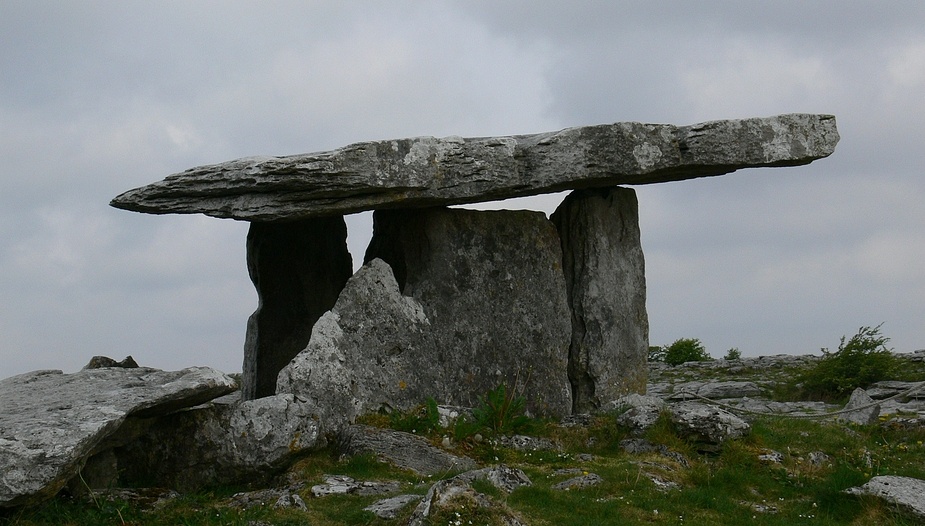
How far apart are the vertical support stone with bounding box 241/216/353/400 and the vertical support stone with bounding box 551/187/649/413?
3914 millimetres

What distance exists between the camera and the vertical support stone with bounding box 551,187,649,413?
628 inches

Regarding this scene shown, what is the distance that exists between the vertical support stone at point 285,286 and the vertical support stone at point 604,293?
391 cm

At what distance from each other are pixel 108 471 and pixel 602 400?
7.33 meters

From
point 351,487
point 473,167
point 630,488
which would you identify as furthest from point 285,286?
point 630,488

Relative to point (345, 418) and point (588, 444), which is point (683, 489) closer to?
point (588, 444)

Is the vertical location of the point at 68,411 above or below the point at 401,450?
above

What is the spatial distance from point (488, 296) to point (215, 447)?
198 inches

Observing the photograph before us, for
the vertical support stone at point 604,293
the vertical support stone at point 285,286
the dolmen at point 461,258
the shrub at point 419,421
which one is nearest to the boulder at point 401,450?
the shrub at point 419,421

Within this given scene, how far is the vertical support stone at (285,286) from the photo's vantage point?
17125 mm

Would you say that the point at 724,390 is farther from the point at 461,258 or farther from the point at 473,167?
the point at 473,167

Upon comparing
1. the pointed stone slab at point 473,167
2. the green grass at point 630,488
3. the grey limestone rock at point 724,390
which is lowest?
the grey limestone rock at point 724,390

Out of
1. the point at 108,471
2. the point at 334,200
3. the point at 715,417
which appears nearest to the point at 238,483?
the point at 108,471

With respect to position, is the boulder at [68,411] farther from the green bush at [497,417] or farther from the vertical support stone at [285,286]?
the vertical support stone at [285,286]

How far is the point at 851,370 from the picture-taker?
2030 centimetres
